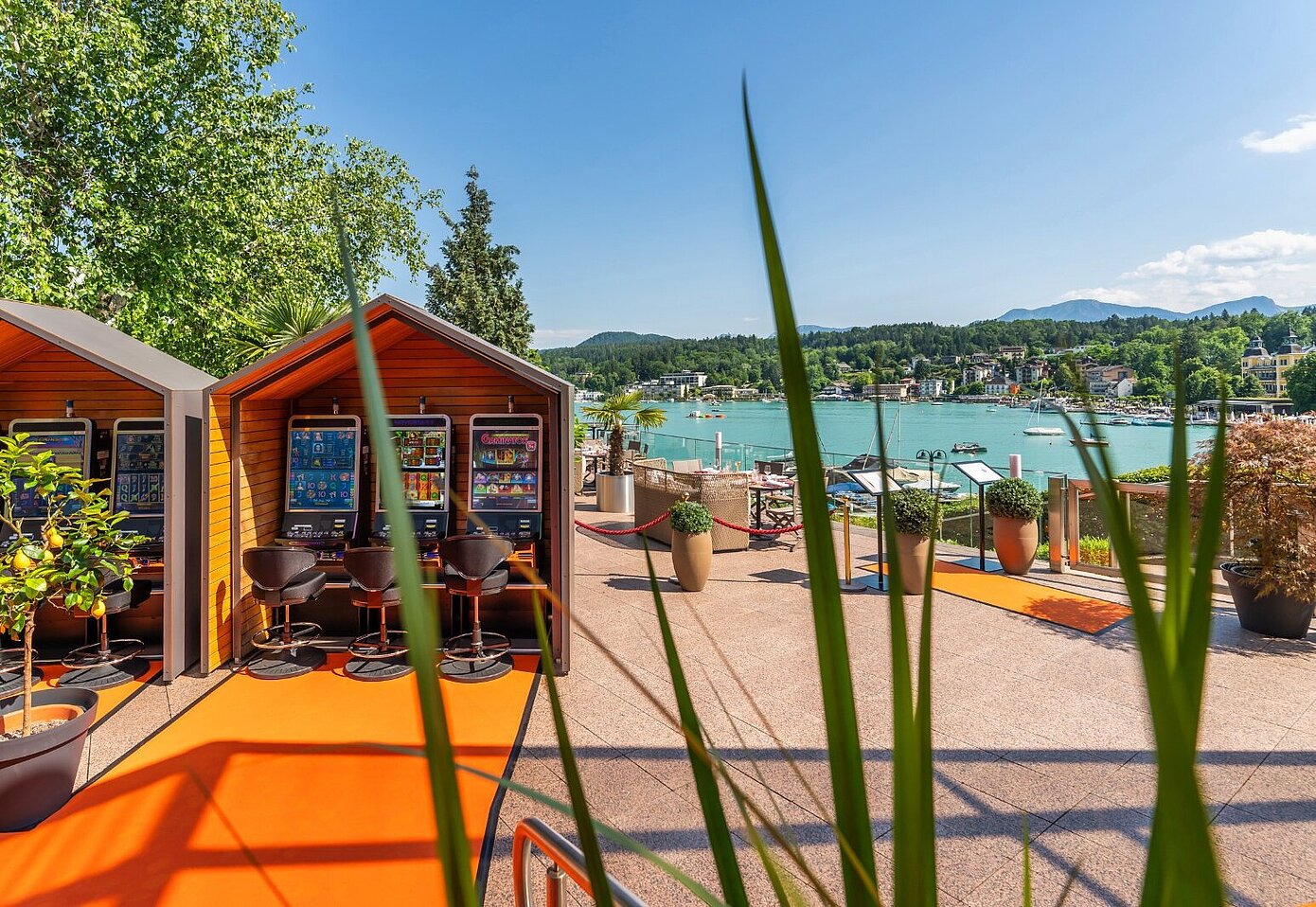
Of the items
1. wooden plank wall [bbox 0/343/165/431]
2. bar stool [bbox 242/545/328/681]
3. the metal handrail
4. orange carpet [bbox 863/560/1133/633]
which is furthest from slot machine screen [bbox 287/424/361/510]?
orange carpet [bbox 863/560/1133/633]

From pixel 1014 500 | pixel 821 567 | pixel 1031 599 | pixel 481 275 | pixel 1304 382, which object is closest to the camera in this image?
pixel 821 567

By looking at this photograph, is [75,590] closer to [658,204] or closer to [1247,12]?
[1247,12]

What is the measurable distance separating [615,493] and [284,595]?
7.01m

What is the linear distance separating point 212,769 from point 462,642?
1.99m

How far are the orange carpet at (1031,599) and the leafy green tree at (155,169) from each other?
881cm

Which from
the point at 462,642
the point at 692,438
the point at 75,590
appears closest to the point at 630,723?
the point at 462,642

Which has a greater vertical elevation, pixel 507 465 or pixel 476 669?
pixel 507 465

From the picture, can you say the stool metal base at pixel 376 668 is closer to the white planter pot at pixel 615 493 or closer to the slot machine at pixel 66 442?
the slot machine at pixel 66 442

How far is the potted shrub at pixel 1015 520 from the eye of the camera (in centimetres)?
686

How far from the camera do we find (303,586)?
195 inches

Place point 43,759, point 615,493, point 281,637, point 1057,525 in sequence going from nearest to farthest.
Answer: point 43,759 → point 281,637 → point 1057,525 → point 615,493

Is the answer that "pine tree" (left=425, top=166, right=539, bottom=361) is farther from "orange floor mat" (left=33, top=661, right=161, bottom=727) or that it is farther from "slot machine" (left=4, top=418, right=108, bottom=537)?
"orange floor mat" (left=33, top=661, right=161, bottom=727)

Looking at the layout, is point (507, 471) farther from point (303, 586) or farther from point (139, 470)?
point (139, 470)

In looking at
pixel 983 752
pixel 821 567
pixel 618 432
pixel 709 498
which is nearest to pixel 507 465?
pixel 709 498
